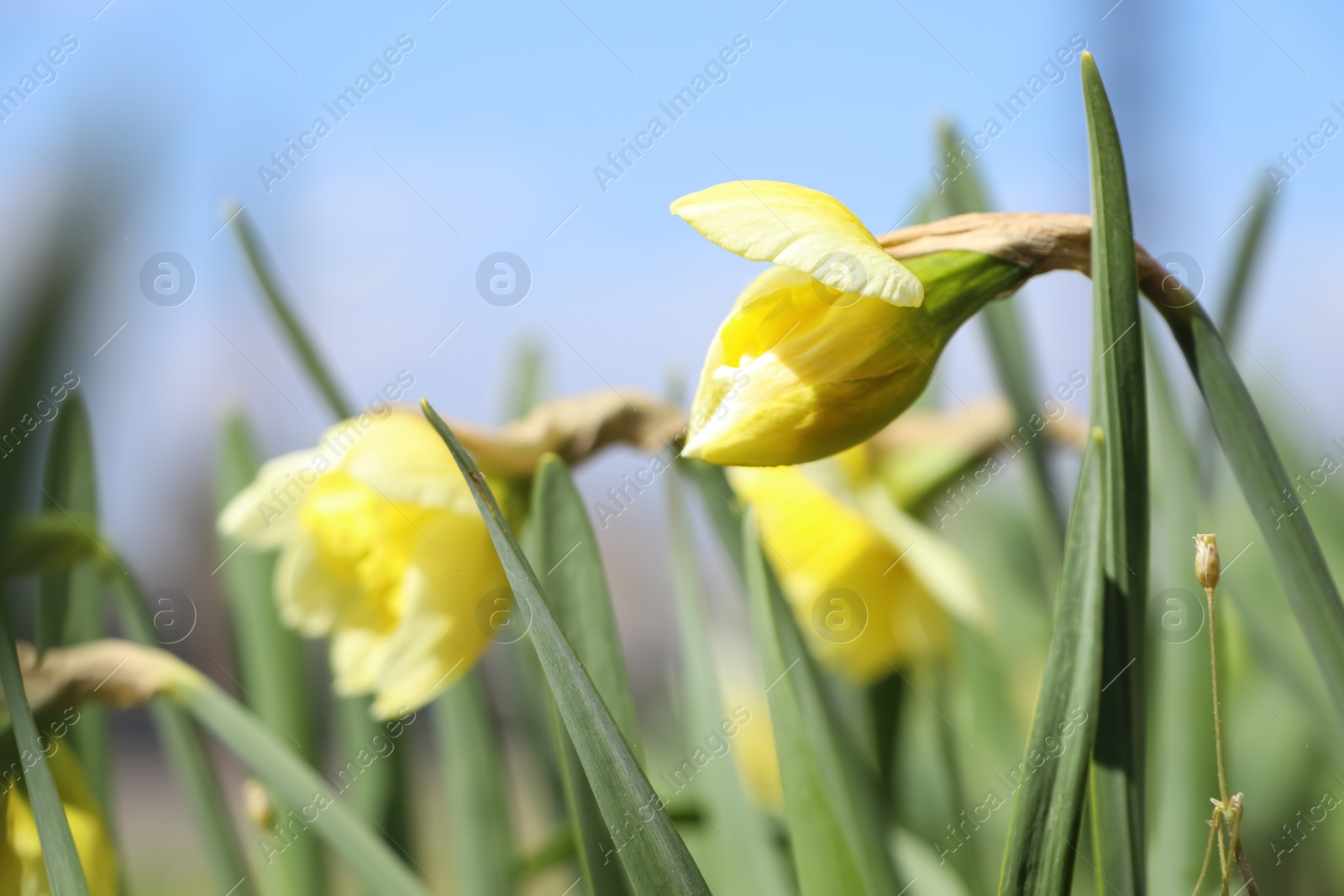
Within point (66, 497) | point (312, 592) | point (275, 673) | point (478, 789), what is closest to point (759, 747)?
point (478, 789)

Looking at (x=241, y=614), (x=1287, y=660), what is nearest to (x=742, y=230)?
(x=1287, y=660)

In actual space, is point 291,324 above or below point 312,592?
above

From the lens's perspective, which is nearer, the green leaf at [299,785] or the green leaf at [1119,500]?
the green leaf at [1119,500]

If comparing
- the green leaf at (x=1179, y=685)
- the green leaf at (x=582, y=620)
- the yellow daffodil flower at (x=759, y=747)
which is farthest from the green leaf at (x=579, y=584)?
the yellow daffodil flower at (x=759, y=747)

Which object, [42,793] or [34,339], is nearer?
[34,339]

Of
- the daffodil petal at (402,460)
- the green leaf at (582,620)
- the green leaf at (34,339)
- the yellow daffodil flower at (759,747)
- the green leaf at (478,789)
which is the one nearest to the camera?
the green leaf at (34,339)

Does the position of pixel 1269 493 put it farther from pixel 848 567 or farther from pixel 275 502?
pixel 275 502

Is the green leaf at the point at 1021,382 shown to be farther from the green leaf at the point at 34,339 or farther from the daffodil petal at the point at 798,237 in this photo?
the green leaf at the point at 34,339
